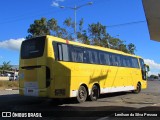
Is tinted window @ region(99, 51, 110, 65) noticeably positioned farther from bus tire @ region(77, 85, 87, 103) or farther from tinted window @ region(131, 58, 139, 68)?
tinted window @ region(131, 58, 139, 68)

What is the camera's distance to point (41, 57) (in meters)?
15.9

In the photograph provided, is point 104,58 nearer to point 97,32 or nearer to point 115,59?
point 115,59

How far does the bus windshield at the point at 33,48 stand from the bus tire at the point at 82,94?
10.4 ft

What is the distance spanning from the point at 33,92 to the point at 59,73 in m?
1.57

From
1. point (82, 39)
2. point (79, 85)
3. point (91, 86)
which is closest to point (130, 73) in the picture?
point (91, 86)

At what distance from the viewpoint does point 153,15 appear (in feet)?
46.9

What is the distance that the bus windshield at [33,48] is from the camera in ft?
53.0

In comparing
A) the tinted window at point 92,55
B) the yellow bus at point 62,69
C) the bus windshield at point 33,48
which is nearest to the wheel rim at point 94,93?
the yellow bus at point 62,69

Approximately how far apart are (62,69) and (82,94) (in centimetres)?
228

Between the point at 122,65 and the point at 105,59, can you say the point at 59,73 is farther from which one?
the point at 122,65

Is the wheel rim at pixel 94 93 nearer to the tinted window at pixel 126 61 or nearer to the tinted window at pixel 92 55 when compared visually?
the tinted window at pixel 92 55

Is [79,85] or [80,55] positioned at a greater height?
[80,55]

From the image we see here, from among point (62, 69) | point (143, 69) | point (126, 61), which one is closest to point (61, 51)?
point (62, 69)

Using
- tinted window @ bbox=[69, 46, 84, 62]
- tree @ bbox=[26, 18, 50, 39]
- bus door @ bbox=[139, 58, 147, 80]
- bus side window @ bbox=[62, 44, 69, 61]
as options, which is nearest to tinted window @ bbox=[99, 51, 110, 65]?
tinted window @ bbox=[69, 46, 84, 62]
